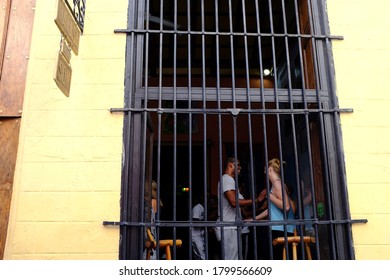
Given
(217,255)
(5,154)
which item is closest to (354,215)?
(217,255)

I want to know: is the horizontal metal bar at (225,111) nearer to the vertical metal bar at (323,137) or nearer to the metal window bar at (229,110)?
the metal window bar at (229,110)

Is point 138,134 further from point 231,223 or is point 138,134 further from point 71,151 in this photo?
point 231,223

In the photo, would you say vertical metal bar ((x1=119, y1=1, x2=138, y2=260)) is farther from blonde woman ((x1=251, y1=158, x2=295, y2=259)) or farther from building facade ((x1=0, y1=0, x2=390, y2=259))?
blonde woman ((x1=251, y1=158, x2=295, y2=259))

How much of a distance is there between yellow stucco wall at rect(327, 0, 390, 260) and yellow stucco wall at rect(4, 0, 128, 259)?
216 centimetres

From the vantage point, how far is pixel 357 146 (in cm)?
328

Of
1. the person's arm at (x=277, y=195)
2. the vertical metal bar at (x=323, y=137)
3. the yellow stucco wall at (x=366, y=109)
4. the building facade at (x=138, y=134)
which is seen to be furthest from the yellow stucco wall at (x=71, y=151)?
the yellow stucco wall at (x=366, y=109)

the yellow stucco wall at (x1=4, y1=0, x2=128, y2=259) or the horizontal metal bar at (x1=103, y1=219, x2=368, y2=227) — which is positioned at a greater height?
the yellow stucco wall at (x1=4, y1=0, x2=128, y2=259)

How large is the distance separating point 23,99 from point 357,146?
10.4 feet

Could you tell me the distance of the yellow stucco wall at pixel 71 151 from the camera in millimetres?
2990

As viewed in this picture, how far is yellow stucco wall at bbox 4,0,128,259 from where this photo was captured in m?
2.99

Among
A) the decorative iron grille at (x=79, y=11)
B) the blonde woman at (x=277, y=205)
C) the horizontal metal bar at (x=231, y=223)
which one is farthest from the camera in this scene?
the blonde woman at (x=277, y=205)

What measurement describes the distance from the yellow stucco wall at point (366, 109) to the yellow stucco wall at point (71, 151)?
2.16 m

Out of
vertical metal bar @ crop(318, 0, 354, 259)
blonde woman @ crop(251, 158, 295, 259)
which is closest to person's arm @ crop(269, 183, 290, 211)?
blonde woman @ crop(251, 158, 295, 259)
